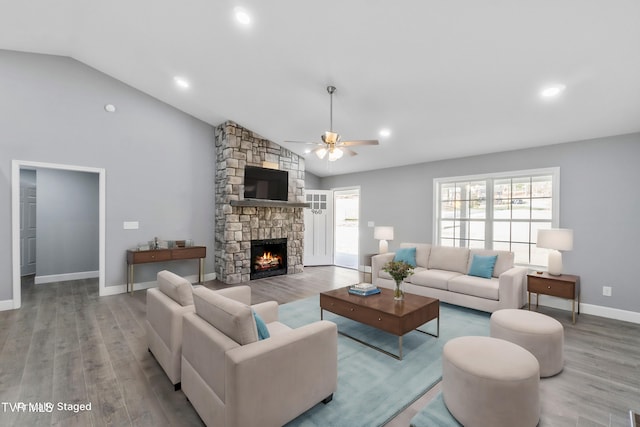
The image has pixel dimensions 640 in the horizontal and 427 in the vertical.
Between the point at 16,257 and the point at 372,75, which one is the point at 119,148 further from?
the point at 372,75

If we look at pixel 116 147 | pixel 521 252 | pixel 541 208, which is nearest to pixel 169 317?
pixel 116 147

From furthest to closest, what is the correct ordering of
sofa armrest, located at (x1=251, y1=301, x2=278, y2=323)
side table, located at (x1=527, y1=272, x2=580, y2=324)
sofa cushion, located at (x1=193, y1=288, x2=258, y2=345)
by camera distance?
side table, located at (x1=527, y1=272, x2=580, y2=324) → sofa armrest, located at (x1=251, y1=301, x2=278, y2=323) → sofa cushion, located at (x1=193, y1=288, x2=258, y2=345)

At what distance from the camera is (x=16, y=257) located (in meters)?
4.23

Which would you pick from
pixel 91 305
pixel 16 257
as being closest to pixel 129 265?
pixel 91 305

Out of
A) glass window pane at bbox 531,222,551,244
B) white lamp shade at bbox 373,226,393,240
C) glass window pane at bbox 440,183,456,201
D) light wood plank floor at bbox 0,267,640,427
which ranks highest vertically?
glass window pane at bbox 440,183,456,201

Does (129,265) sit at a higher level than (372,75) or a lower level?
lower

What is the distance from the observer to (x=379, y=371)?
258cm

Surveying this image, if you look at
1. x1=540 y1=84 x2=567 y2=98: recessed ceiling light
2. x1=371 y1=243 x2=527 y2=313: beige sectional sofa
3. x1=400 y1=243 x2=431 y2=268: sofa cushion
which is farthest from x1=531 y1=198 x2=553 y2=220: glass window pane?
x1=540 y1=84 x2=567 y2=98: recessed ceiling light

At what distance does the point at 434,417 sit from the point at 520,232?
12.9ft

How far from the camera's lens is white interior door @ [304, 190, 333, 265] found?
7.51 metres

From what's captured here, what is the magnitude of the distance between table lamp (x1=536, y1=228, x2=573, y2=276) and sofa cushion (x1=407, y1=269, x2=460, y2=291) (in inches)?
47.5

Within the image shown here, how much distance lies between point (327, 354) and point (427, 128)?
3760mm

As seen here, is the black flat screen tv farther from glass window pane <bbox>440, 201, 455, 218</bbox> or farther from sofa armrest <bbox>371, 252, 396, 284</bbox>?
glass window pane <bbox>440, 201, 455, 218</bbox>

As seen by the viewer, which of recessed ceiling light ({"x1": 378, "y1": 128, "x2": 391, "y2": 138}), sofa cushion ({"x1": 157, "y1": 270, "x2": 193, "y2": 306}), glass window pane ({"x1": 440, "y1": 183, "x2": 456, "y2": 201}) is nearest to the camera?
sofa cushion ({"x1": 157, "y1": 270, "x2": 193, "y2": 306})
